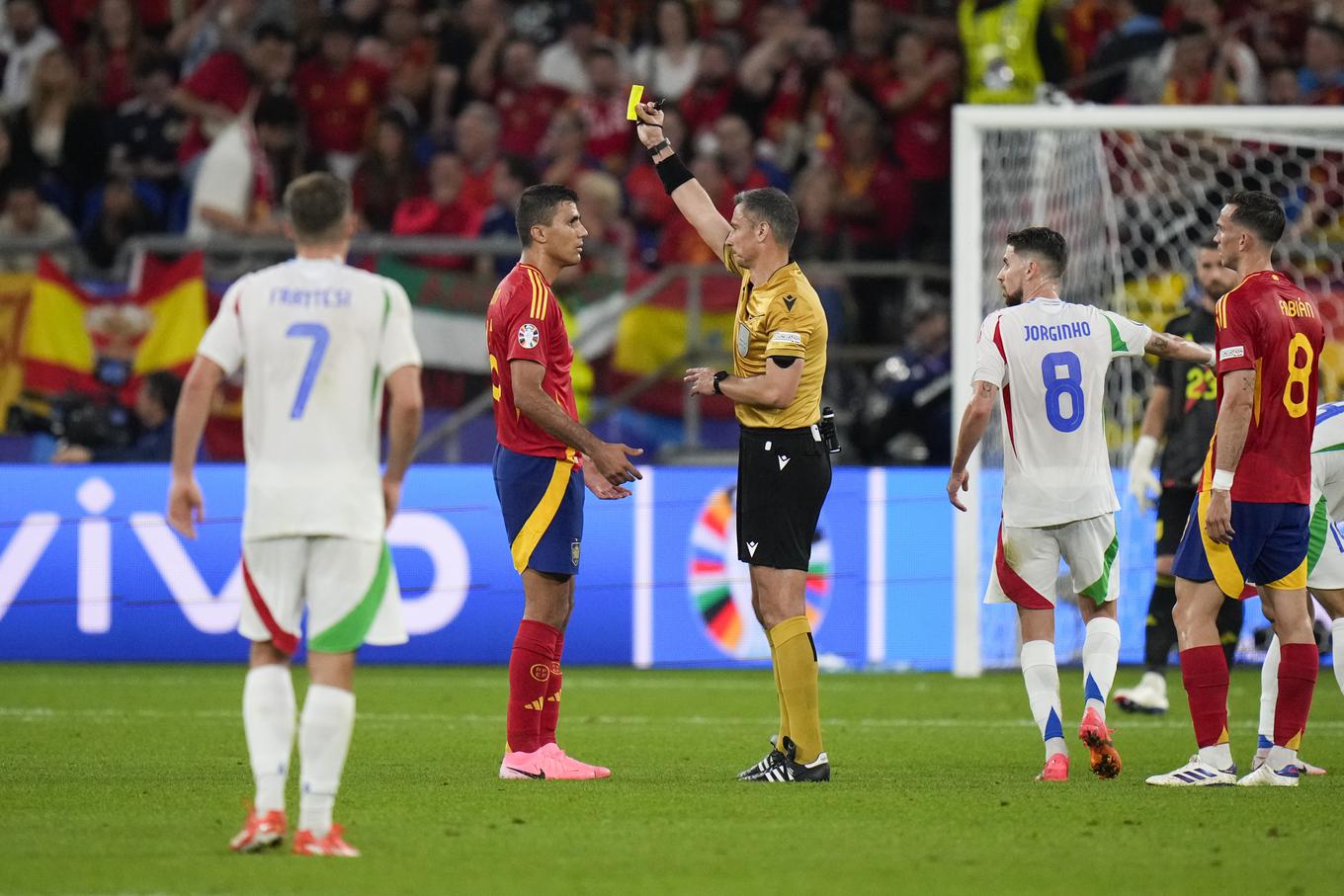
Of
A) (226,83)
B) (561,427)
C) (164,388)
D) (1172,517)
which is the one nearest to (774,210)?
(561,427)

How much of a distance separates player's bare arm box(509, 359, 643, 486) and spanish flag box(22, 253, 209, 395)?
7.05 meters

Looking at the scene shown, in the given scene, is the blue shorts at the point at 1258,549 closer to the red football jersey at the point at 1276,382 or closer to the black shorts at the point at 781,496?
the red football jersey at the point at 1276,382

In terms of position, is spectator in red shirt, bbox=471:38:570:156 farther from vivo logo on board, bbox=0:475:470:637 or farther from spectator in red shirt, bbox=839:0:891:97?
vivo logo on board, bbox=0:475:470:637

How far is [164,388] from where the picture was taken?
1377cm

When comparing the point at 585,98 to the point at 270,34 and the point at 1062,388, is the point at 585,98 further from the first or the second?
the point at 1062,388

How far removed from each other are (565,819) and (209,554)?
6845 mm

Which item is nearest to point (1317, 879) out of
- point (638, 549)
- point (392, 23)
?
point (638, 549)

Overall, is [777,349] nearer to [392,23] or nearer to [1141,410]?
[1141,410]

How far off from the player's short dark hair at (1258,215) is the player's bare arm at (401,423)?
11.2 feet

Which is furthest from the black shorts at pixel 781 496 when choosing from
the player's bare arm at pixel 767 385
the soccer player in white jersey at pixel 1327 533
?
the soccer player in white jersey at pixel 1327 533

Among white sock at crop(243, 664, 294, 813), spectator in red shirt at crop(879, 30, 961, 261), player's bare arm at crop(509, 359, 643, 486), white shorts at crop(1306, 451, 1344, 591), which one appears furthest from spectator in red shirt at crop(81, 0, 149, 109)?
white sock at crop(243, 664, 294, 813)

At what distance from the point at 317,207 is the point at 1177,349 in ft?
11.5

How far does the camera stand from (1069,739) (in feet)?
29.8

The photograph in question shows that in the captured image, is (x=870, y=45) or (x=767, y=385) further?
(x=870, y=45)
